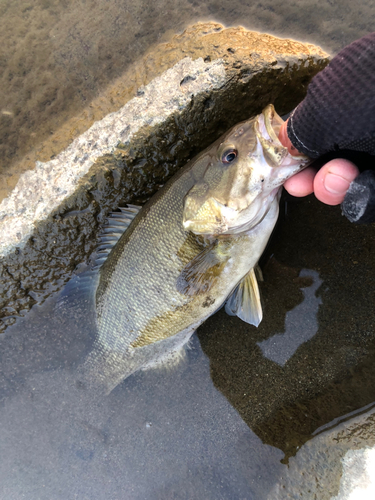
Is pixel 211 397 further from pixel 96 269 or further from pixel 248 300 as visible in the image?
pixel 96 269

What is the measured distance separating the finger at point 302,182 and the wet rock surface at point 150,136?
0.71 m

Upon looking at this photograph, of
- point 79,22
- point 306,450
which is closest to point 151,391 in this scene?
point 306,450

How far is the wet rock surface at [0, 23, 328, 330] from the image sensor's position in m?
2.19

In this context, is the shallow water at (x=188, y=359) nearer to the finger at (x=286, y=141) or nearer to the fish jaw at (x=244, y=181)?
the fish jaw at (x=244, y=181)

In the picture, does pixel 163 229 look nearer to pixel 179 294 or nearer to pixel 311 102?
pixel 179 294

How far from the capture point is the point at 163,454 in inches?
103

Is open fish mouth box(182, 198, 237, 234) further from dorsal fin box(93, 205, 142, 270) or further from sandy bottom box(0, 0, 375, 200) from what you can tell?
sandy bottom box(0, 0, 375, 200)

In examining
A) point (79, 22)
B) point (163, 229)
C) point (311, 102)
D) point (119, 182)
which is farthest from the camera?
point (79, 22)

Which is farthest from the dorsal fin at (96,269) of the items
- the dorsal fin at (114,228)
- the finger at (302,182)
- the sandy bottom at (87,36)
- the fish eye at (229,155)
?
the finger at (302,182)

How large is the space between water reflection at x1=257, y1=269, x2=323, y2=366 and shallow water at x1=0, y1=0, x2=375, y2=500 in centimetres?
1

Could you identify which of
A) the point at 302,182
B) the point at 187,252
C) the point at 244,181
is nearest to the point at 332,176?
the point at 302,182

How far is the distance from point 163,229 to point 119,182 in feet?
1.64

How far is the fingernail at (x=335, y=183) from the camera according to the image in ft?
5.19

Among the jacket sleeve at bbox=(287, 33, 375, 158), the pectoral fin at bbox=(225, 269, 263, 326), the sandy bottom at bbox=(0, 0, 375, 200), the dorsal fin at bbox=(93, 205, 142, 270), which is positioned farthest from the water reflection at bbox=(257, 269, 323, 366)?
the sandy bottom at bbox=(0, 0, 375, 200)
